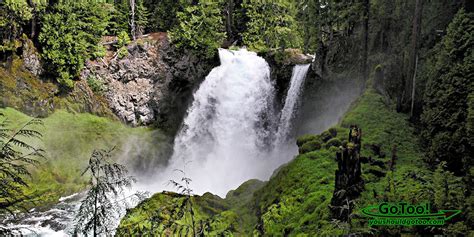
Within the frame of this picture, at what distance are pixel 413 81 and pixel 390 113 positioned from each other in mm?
1714

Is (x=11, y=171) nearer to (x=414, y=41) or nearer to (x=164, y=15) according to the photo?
(x=414, y=41)

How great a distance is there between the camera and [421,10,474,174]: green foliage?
9.86 meters

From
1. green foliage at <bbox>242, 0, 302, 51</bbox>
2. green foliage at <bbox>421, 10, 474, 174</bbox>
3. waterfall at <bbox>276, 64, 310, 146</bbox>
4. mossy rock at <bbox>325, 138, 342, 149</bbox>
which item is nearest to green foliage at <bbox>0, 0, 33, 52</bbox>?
A: waterfall at <bbox>276, 64, 310, 146</bbox>

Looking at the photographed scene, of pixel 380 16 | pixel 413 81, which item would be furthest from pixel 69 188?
pixel 380 16

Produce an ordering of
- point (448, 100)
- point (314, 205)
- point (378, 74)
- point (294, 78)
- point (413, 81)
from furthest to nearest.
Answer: point (294, 78) < point (378, 74) < point (413, 81) < point (448, 100) < point (314, 205)

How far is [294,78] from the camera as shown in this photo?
25.5 meters

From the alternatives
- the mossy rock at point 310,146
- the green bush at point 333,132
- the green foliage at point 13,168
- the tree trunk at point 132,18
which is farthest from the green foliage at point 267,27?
the green foliage at point 13,168

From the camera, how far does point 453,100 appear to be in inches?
421

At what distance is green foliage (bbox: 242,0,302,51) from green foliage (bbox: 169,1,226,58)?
215 inches

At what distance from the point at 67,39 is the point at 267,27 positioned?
64.4 ft

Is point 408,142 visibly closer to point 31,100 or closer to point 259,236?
point 259,236

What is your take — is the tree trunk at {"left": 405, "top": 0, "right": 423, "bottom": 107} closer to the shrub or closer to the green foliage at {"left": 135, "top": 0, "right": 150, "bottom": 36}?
the shrub

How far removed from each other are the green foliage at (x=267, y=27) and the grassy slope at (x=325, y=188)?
20177mm

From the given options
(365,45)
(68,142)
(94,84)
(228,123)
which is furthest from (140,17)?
(365,45)
